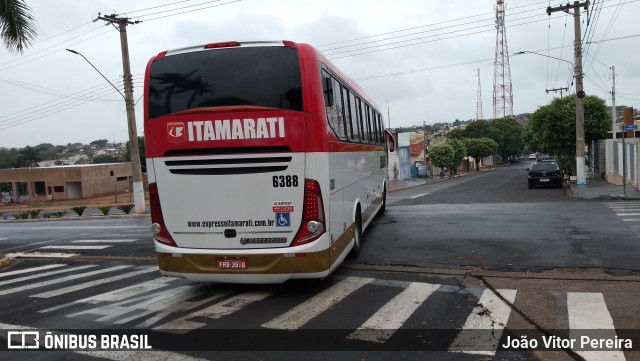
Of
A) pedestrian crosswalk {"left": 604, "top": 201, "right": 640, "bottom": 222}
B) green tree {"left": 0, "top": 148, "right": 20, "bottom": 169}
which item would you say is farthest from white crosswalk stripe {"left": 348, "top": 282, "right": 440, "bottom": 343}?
green tree {"left": 0, "top": 148, "right": 20, "bottom": 169}

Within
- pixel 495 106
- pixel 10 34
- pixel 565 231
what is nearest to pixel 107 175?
pixel 10 34

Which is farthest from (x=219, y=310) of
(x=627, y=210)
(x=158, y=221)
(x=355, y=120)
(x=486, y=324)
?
(x=627, y=210)

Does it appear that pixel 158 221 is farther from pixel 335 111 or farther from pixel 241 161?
pixel 335 111

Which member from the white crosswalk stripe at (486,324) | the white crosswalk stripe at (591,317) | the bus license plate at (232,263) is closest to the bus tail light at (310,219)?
the bus license plate at (232,263)

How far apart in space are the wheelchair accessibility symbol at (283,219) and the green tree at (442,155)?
55337 mm

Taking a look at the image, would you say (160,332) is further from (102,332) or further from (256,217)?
(256,217)

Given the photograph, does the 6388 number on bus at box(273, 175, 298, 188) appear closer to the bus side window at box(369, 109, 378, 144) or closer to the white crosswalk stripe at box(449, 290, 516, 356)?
the white crosswalk stripe at box(449, 290, 516, 356)

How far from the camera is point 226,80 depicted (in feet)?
21.9

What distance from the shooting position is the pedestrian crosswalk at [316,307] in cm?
543

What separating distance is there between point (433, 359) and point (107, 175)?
66752 millimetres

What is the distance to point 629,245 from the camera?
9.28 metres

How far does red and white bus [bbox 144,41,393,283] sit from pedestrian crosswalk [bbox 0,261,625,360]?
1.43 ft

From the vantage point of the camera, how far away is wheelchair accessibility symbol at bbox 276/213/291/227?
21.6 ft

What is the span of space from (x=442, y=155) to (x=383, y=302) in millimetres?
55250
